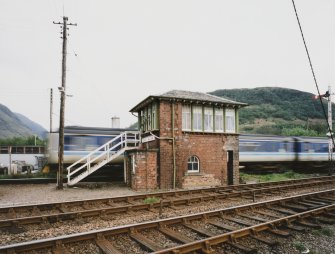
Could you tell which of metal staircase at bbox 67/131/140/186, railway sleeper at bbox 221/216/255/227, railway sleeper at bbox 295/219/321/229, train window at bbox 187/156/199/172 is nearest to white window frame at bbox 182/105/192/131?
train window at bbox 187/156/199/172

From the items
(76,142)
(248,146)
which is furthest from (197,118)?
(76,142)

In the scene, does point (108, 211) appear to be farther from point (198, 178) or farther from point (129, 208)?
point (198, 178)

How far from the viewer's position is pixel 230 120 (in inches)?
701

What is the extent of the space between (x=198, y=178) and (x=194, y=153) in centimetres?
150

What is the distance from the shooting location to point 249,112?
86.1 m

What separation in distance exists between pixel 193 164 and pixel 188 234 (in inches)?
381

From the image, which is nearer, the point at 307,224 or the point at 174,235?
the point at 174,235

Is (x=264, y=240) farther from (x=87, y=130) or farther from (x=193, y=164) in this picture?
(x=87, y=130)

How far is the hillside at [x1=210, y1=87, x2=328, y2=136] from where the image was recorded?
6947 cm

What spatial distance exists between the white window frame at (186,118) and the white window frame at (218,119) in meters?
1.90

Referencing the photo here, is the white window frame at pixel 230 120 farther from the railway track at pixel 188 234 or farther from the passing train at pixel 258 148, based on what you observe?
the railway track at pixel 188 234

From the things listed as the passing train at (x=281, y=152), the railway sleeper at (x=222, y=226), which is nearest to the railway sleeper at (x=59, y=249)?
the railway sleeper at (x=222, y=226)

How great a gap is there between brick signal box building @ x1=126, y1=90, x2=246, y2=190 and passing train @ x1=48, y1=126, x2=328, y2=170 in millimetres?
4328

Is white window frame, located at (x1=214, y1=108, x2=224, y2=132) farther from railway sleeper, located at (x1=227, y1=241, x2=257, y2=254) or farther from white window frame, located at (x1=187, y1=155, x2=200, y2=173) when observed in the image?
railway sleeper, located at (x1=227, y1=241, x2=257, y2=254)
